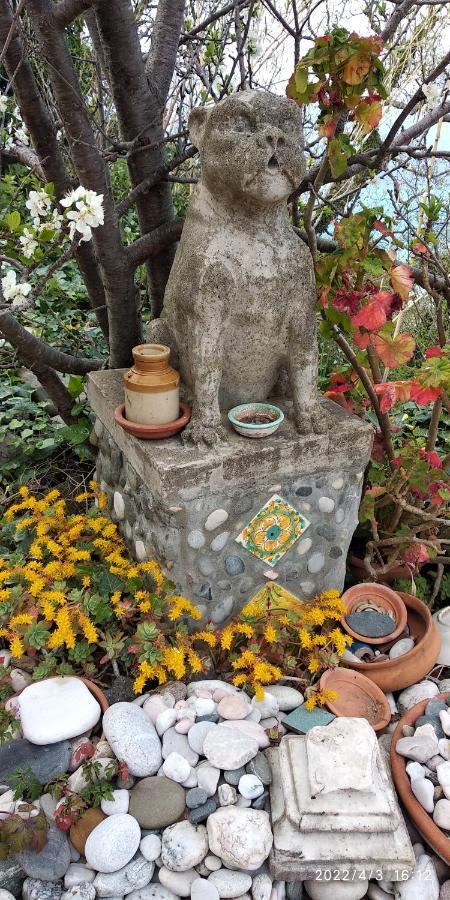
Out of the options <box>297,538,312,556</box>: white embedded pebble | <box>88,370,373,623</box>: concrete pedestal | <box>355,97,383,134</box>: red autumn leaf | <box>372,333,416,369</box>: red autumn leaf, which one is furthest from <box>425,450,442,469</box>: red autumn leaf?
<box>355,97,383,134</box>: red autumn leaf

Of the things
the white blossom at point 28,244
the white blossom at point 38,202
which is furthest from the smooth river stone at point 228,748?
the white blossom at point 38,202

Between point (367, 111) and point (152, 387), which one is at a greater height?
point (367, 111)

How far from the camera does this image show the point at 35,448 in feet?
10.8

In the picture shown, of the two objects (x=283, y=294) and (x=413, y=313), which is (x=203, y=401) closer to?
(x=283, y=294)

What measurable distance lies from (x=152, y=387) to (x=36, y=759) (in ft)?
3.89

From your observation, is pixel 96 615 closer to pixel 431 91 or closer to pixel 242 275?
pixel 242 275

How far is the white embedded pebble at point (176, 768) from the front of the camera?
71.3 inches

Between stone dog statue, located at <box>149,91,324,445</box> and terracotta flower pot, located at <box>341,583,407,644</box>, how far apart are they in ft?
2.49

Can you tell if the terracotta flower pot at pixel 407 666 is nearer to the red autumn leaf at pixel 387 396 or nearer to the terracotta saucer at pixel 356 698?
the terracotta saucer at pixel 356 698

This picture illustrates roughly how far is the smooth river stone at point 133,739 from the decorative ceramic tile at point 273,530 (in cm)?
68

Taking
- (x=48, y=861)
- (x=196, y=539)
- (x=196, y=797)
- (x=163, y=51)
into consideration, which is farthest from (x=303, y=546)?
(x=163, y=51)

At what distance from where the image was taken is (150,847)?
1669 millimetres

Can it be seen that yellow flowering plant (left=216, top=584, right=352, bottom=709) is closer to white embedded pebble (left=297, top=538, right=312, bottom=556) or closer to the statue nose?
white embedded pebble (left=297, top=538, right=312, bottom=556)

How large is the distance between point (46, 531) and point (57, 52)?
70.9 inches
